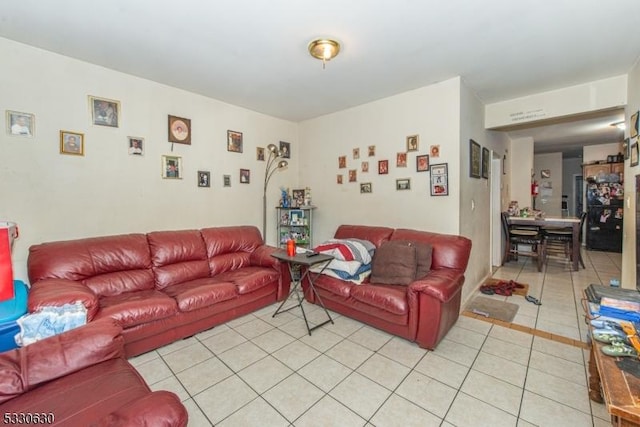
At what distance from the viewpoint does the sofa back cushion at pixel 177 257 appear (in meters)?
2.85

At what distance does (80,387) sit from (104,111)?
101 inches

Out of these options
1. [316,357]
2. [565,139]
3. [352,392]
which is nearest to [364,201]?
[316,357]

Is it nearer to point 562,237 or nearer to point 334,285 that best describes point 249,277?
point 334,285

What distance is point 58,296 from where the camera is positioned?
74.0 inches

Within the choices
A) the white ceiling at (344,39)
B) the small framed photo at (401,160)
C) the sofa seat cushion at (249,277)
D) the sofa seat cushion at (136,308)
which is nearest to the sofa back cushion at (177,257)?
the sofa seat cushion at (249,277)

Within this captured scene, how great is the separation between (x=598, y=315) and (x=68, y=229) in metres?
4.14

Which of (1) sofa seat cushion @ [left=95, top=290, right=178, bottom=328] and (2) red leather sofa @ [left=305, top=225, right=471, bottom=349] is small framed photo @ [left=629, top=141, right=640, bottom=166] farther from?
(1) sofa seat cushion @ [left=95, top=290, right=178, bottom=328]

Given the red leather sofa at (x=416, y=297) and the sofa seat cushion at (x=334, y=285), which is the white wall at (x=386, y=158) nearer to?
the red leather sofa at (x=416, y=297)

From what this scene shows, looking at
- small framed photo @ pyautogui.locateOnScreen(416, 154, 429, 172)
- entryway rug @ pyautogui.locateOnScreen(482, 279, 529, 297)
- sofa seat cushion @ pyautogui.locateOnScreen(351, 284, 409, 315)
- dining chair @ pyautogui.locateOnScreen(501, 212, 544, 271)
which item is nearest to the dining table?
dining chair @ pyautogui.locateOnScreen(501, 212, 544, 271)

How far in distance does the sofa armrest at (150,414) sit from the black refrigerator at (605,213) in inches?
332

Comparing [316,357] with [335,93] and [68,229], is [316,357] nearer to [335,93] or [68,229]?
[68,229]

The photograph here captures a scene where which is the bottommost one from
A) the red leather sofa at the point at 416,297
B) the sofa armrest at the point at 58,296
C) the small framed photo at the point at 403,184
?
the red leather sofa at the point at 416,297

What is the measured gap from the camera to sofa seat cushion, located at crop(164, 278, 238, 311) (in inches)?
96.4

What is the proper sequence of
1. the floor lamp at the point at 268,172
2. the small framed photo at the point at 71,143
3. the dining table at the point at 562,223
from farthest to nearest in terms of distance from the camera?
the dining table at the point at 562,223 → the floor lamp at the point at 268,172 → the small framed photo at the point at 71,143
